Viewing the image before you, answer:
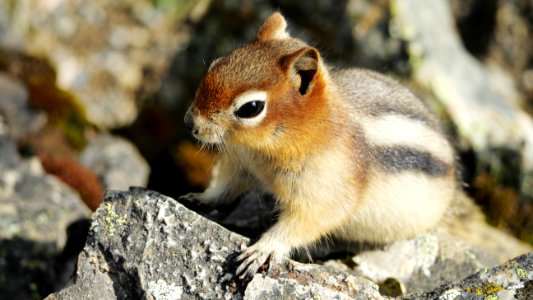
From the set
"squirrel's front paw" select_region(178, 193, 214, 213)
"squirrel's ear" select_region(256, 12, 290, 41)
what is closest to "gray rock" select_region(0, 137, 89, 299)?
"squirrel's front paw" select_region(178, 193, 214, 213)

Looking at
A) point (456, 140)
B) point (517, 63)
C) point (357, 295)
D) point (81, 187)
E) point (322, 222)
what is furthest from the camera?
point (517, 63)

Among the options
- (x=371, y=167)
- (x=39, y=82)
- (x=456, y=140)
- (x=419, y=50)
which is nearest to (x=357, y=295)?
(x=371, y=167)

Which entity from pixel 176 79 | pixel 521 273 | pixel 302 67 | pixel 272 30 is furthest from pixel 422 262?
pixel 176 79

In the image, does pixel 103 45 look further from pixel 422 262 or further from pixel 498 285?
pixel 498 285

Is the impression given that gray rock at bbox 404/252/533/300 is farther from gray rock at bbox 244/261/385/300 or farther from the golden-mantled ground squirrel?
the golden-mantled ground squirrel

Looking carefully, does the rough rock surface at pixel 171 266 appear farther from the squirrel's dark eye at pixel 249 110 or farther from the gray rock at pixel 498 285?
the squirrel's dark eye at pixel 249 110

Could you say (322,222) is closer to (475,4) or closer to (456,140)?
(456,140)
